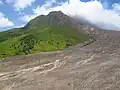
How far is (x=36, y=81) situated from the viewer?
80.2m

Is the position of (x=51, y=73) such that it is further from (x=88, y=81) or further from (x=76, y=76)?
(x=88, y=81)

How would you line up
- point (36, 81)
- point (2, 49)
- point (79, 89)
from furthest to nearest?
point (2, 49), point (36, 81), point (79, 89)

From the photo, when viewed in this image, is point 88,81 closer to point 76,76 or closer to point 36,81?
point 76,76

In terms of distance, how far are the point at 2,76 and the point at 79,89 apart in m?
34.8

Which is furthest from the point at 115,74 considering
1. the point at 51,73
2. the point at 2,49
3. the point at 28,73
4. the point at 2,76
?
the point at 2,49

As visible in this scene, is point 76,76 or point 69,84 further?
point 76,76

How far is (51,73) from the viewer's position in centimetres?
9131

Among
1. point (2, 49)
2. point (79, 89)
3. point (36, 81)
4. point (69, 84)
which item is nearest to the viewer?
point (79, 89)

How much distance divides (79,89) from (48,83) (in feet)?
36.9

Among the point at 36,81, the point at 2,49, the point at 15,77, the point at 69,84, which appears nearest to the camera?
the point at 69,84

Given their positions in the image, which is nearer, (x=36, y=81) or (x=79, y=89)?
(x=79, y=89)

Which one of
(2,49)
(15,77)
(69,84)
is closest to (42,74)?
(15,77)

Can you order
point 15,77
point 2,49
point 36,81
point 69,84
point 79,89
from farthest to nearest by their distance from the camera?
point 2,49
point 15,77
point 36,81
point 69,84
point 79,89

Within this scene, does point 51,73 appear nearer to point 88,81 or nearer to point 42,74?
point 42,74
